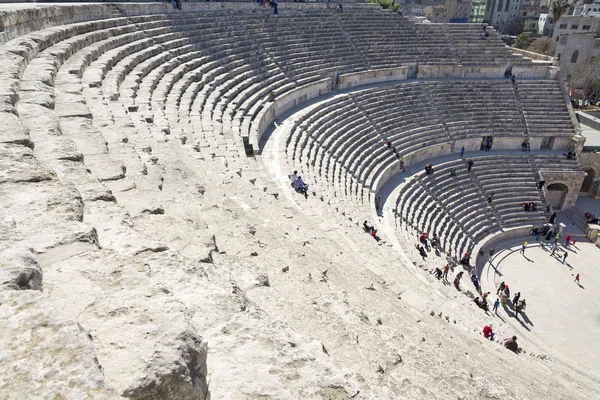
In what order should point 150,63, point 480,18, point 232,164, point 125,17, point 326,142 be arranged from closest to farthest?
point 232,164
point 150,63
point 125,17
point 326,142
point 480,18

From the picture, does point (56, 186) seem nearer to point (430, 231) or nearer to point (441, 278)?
point (441, 278)

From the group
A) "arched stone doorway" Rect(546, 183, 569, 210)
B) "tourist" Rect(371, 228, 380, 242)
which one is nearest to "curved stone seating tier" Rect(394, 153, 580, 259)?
"arched stone doorway" Rect(546, 183, 569, 210)

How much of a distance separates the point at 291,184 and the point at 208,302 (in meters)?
8.73

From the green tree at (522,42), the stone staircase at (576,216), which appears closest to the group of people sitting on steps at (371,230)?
the stone staircase at (576,216)

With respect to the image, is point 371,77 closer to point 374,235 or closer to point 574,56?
point 374,235

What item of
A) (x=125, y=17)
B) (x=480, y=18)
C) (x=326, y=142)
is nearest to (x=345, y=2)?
(x=326, y=142)

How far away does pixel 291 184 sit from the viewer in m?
11.4

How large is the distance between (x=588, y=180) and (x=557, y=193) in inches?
116

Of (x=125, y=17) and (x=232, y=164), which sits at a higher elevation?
(x=125, y=17)

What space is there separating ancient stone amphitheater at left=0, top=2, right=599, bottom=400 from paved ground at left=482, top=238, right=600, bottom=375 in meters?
1.04

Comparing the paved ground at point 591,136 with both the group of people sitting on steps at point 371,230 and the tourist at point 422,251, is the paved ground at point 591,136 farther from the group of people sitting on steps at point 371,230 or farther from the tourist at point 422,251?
the group of people sitting on steps at point 371,230

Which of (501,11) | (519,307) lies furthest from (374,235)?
(501,11)

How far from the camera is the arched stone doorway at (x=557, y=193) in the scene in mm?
22688

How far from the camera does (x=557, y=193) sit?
74.9 feet
